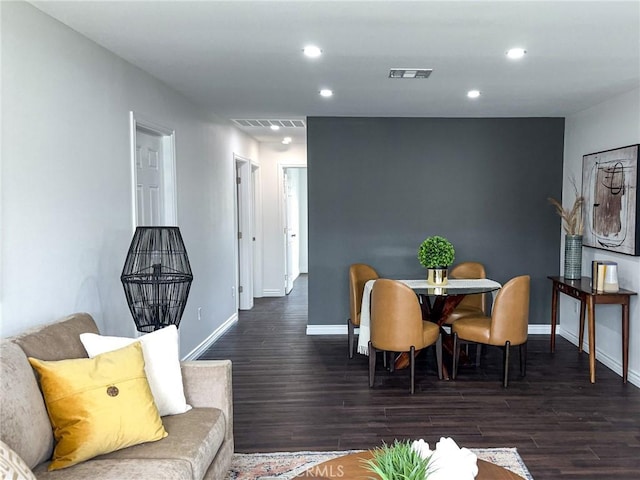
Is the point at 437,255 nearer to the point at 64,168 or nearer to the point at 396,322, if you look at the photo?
the point at 396,322

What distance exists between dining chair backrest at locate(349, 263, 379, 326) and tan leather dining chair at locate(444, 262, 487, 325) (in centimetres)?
82

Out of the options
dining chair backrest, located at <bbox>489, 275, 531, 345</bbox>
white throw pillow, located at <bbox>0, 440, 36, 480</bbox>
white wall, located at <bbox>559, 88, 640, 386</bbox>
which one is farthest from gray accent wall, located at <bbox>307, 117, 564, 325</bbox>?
white throw pillow, located at <bbox>0, 440, 36, 480</bbox>

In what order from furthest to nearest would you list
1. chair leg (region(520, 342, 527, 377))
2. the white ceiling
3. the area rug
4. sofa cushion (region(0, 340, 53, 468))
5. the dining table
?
1. the dining table
2. chair leg (region(520, 342, 527, 377))
3. the area rug
4. the white ceiling
5. sofa cushion (region(0, 340, 53, 468))

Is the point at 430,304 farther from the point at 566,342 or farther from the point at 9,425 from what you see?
the point at 9,425

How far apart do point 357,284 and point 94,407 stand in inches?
128

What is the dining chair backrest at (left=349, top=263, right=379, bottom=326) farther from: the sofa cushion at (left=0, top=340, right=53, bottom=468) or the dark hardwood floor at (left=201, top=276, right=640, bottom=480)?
the sofa cushion at (left=0, top=340, right=53, bottom=468)

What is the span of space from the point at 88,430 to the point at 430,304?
10.5 ft

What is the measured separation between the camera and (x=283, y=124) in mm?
6031

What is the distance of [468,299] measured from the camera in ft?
16.2

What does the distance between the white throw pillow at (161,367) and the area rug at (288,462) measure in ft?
1.96

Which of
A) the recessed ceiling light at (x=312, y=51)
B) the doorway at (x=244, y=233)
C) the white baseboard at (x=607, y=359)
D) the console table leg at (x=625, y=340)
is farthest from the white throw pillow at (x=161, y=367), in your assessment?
the doorway at (x=244, y=233)

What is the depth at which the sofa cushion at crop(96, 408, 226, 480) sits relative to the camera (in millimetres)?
1924

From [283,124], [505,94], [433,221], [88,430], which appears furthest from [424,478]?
[283,124]

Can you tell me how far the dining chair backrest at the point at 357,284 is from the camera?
475 cm
